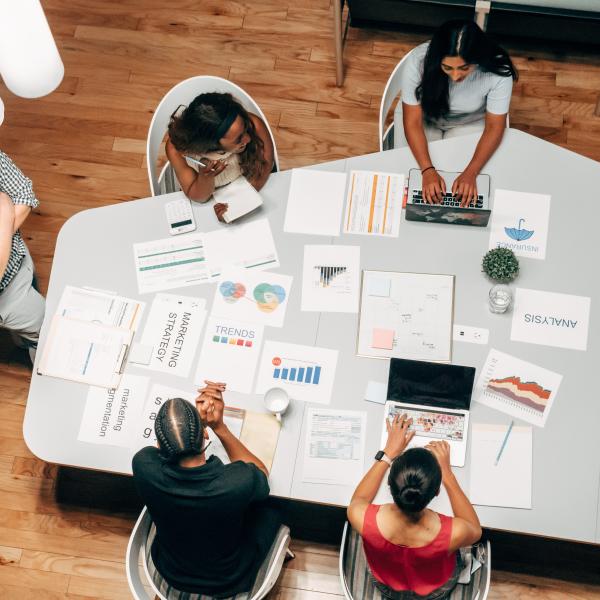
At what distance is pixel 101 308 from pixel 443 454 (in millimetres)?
1299

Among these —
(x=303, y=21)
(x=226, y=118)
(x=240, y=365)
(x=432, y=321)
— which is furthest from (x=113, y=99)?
(x=432, y=321)

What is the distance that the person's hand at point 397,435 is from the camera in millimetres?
2215

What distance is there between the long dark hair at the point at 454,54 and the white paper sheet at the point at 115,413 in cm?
154

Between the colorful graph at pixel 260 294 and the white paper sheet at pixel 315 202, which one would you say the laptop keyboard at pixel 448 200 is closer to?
the white paper sheet at pixel 315 202

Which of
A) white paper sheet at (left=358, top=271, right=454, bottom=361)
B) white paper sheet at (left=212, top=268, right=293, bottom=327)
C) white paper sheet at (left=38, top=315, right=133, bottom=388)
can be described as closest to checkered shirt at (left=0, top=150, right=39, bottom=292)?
white paper sheet at (left=38, top=315, right=133, bottom=388)

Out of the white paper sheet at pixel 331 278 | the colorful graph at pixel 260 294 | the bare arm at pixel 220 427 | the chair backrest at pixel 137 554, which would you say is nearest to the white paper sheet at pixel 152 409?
the bare arm at pixel 220 427

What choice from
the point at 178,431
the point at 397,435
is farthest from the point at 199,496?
the point at 397,435

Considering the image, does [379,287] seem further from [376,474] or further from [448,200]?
[376,474]

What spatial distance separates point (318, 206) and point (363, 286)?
1.19 feet

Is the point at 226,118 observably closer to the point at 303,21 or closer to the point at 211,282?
the point at 211,282

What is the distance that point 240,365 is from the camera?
7.88 feet

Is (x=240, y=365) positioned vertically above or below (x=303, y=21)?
below

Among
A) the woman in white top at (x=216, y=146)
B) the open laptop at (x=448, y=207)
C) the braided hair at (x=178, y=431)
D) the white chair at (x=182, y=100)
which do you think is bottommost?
the braided hair at (x=178, y=431)

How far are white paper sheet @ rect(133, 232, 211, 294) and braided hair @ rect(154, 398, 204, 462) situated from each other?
23.2 inches
